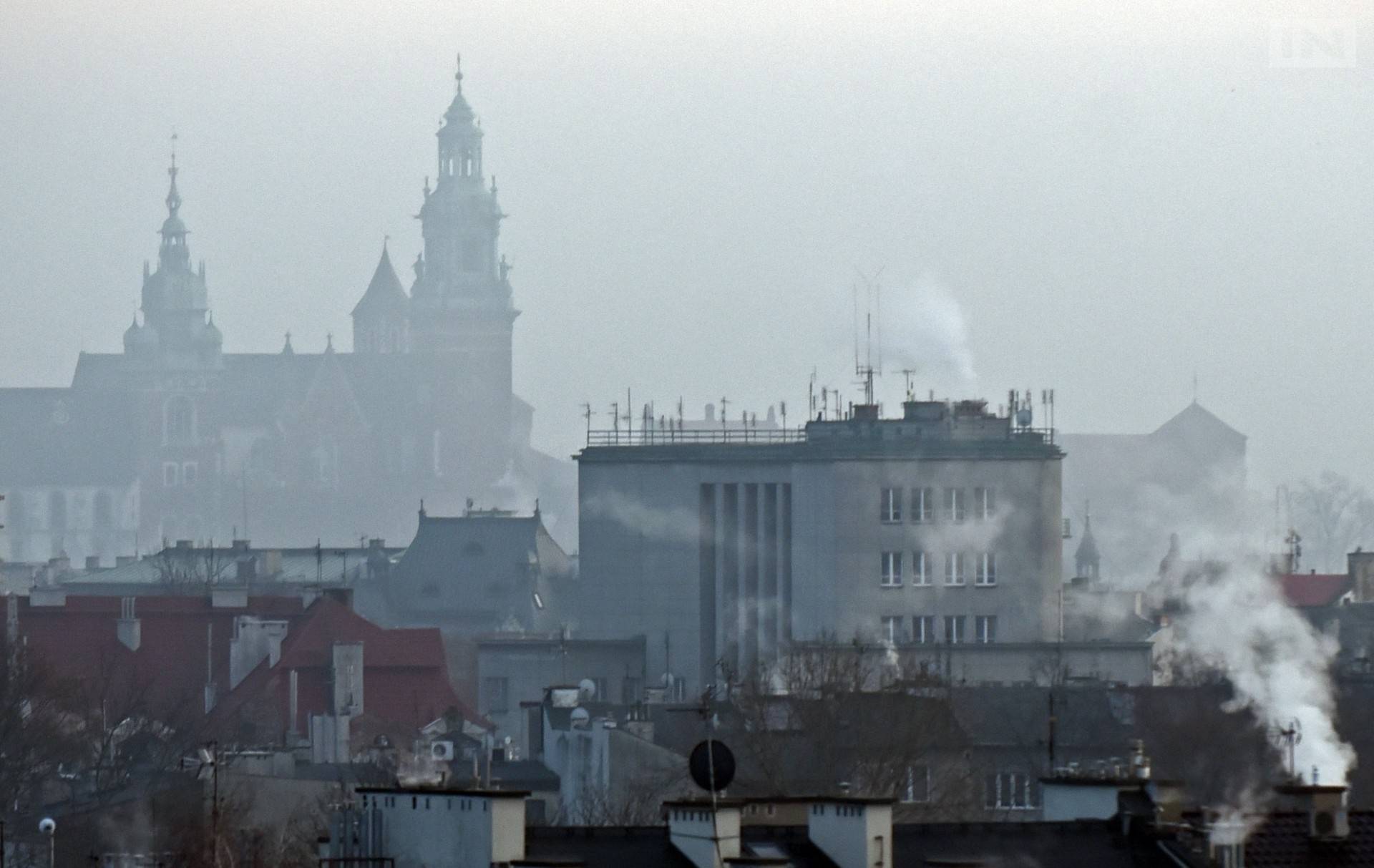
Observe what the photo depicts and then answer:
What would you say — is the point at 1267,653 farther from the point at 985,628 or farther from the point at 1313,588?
the point at 1313,588

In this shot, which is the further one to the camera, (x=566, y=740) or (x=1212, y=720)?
(x=566, y=740)

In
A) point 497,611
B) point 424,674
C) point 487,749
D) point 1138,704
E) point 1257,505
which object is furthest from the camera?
point 1257,505

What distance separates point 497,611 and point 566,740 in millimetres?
97787

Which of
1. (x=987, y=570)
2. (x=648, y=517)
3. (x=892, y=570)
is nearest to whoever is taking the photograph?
(x=892, y=570)

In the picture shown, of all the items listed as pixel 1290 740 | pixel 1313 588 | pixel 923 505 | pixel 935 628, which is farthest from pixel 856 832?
pixel 1313 588

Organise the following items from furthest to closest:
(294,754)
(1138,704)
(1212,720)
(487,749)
A: (294,754) → (1138,704) → (487,749) → (1212,720)

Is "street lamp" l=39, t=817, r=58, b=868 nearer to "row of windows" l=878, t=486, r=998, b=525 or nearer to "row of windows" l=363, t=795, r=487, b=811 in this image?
"row of windows" l=363, t=795, r=487, b=811

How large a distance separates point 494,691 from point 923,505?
1095cm

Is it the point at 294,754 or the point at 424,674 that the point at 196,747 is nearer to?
the point at 294,754

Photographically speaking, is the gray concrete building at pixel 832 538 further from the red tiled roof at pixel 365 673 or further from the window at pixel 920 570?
the red tiled roof at pixel 365 673

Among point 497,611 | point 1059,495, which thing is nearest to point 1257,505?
point 497,611

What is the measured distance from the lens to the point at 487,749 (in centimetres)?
6462

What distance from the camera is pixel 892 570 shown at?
102312 millimetres

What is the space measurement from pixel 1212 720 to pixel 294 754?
23.3 meters
